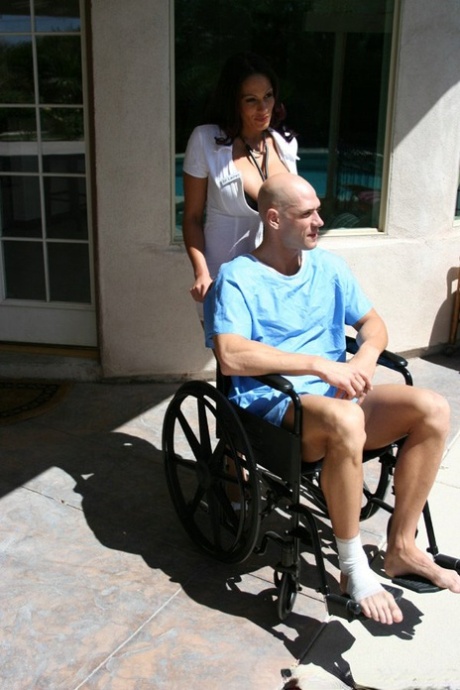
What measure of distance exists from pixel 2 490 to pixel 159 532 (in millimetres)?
722

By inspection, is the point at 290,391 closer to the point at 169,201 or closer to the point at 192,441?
the point at 192,441

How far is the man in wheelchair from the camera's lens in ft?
7.52

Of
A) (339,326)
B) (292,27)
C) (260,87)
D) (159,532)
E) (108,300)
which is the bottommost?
(159,532)

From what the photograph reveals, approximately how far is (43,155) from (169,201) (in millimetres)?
794

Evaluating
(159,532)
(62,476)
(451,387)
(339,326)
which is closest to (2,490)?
(62,476)

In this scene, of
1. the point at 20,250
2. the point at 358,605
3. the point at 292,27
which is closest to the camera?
the point at 358,605

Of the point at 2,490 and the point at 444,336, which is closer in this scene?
the point at 2,490

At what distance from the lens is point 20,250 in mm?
4516

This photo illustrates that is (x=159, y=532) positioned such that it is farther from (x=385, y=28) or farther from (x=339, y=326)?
(x=385, y=28)

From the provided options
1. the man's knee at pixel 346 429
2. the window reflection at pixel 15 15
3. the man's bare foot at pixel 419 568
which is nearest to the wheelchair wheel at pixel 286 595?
the man's bare foot at pixel 419 568

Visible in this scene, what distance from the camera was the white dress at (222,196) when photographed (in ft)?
9.39

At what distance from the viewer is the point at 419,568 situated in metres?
2.40

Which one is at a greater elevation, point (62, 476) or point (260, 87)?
point (260, 87)

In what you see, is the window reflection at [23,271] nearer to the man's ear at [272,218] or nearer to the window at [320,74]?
the window at [320,74]
